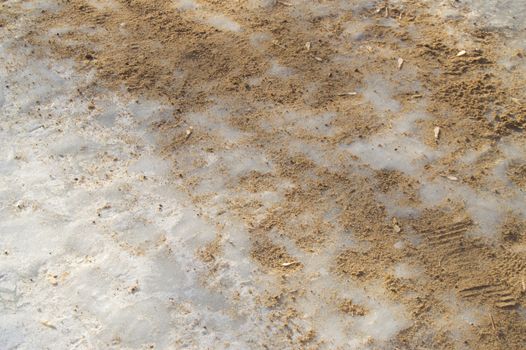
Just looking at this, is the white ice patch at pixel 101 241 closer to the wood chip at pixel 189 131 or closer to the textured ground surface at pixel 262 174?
the textured ground surface at pixel 262 174

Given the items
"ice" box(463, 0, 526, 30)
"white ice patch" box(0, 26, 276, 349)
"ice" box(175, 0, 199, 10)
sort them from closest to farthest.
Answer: "white ice patch" box(0, 26, 276, 349) → "ice" box(463, 0, 526, 30) → "ice" box(175, 0, 199, 10)

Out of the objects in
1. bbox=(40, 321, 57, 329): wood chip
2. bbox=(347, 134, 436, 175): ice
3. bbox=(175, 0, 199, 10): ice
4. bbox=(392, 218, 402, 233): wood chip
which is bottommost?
bbox=(40, 321, 57, 329): wood chip

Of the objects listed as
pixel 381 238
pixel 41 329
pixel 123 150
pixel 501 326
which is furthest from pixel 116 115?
pixel 501 326

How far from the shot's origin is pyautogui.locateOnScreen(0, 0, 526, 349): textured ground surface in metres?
2.92

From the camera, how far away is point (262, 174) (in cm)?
349

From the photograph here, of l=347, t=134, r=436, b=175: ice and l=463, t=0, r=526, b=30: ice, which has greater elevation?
l=463, t=0, r=526, b=30: ice

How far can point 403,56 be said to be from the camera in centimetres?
411

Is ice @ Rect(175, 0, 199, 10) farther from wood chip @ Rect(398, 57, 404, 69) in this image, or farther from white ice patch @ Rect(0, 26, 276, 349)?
wood chip @ Rect(398, 57, 404, 69)

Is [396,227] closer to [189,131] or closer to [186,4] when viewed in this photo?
[189,131]

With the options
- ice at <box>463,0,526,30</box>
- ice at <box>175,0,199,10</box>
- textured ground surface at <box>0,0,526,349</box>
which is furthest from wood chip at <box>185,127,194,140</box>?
ice at <box>463,0,526,30</box>

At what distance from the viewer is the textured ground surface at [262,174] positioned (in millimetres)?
2916

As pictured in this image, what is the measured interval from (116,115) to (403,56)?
1.88m

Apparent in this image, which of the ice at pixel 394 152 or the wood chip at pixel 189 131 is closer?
the ice at pixel 394 152

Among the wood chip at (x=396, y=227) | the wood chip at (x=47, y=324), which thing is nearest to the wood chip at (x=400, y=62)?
the wood chip at (x=396, y=227)
